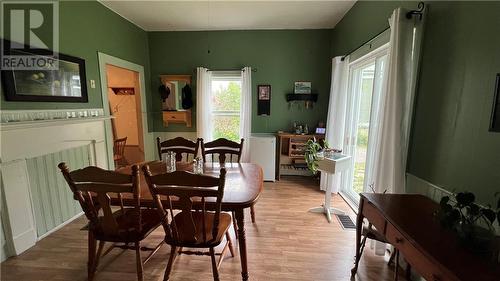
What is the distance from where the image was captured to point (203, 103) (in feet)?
13.2

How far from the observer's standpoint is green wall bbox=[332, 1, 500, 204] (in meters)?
1.19

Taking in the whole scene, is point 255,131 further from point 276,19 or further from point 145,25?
point 145,25

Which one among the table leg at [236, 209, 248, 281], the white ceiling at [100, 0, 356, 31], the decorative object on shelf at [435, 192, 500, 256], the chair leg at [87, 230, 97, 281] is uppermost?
the white ceiling at [100, 0, 356, 31]

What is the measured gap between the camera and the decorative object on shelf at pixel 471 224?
3.11 ft

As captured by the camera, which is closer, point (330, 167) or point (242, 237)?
point (242, 237)

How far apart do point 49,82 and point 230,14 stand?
2461 mm

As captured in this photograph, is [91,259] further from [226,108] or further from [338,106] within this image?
[338,106]

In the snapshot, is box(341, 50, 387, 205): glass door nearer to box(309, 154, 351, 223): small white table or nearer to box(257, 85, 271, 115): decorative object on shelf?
box(309, 154, 351, 223): small white table

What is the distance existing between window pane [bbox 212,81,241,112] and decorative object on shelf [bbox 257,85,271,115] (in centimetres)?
39

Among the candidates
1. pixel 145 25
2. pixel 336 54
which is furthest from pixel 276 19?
pixel 145 25

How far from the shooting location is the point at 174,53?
4.14 metres

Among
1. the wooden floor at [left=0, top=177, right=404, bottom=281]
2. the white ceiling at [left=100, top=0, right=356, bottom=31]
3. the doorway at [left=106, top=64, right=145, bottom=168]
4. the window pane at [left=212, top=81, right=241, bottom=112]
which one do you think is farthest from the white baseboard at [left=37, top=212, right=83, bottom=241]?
the white ceiling at [left=100, top=0, right=356, bottom=31]

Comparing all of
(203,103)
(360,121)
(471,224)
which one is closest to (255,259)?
(471,224)

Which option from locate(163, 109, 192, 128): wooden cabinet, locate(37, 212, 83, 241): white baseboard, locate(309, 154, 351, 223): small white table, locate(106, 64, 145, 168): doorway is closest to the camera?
locate(37, 212, 83, 241): white baseboard
